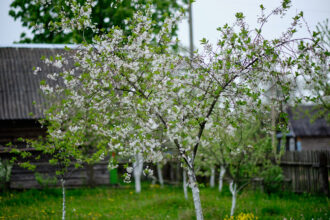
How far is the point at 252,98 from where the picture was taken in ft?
15.0

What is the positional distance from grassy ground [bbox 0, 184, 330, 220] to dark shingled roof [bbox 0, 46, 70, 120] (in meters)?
3.47

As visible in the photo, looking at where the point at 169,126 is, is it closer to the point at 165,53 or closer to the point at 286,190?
the point at 165,53

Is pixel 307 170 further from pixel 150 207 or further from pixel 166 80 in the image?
pixel 166 80

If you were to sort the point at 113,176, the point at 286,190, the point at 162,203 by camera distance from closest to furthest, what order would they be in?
the point at 162,203 → the point at 286,190 → the point at 113,176

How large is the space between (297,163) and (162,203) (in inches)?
200

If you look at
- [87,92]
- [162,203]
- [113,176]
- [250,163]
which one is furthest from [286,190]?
[87,92]

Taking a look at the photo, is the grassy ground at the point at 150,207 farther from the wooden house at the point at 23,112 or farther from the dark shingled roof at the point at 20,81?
the dark shingled roof at the point at 20,81

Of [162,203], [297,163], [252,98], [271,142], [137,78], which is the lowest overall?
[162,203]

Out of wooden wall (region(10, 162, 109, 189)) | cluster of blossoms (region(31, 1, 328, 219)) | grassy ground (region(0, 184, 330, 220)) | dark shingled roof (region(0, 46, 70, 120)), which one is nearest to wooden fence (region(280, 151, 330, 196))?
grassy ground (region(0, 184, 330, 220))

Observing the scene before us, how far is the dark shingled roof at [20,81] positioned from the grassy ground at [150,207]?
347cm

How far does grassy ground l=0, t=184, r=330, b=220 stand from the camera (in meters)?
7.36

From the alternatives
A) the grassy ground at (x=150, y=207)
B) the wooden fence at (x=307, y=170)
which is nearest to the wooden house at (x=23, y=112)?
the grassy ground at (x=150, y=207)

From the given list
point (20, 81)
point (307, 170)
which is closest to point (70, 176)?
point (20, 81)

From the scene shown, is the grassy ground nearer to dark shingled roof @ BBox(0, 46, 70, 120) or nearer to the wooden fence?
the wooden fence
